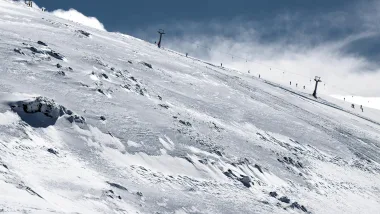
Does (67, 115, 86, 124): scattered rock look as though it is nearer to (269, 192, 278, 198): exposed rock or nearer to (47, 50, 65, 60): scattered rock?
(269, 192, 278, 198): exposed rock

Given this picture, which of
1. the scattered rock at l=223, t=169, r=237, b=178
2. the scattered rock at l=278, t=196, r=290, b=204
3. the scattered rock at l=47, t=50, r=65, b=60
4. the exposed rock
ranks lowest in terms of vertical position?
the scattered rock at l=278, t=196, r=290, b=204

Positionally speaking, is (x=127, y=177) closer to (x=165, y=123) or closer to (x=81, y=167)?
(x=81, y=167)

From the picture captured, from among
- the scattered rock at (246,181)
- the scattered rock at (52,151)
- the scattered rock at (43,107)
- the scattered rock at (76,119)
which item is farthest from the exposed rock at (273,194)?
the scattered rock at (43,107)

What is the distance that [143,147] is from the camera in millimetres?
15609

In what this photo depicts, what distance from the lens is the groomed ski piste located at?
11977mm

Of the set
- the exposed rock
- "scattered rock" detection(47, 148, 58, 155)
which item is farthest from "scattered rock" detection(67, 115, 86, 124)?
the exposed rock

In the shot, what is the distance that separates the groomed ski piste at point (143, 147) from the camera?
12.0 metres

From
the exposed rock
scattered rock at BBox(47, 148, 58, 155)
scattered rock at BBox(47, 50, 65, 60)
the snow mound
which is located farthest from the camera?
scattered rock at BBox(47, 50, 65, 60)

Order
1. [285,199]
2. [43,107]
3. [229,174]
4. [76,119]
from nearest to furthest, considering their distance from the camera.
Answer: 1. [43,107]
2. [76,119]
3. [285,199]
4. [229,174]

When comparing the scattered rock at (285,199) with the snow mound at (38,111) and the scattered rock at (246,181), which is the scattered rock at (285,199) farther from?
the snow mound at (38,111)

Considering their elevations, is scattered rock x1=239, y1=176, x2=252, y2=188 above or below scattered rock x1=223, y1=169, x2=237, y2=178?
below

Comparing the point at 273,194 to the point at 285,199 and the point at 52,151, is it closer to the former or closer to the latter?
the point at 285,199

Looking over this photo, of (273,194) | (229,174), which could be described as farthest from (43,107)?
(273,194)

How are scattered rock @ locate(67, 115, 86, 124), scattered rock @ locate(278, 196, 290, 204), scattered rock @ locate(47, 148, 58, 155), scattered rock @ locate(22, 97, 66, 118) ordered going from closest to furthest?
scattered rock @ locate(47, 148, 58, 155)
scattered rock @ locate(22, 97, 66, 118)
scattered rock @ locate(67, 115, 86, 124)
scattered rock @ locate(278, 196, 290, 204)
